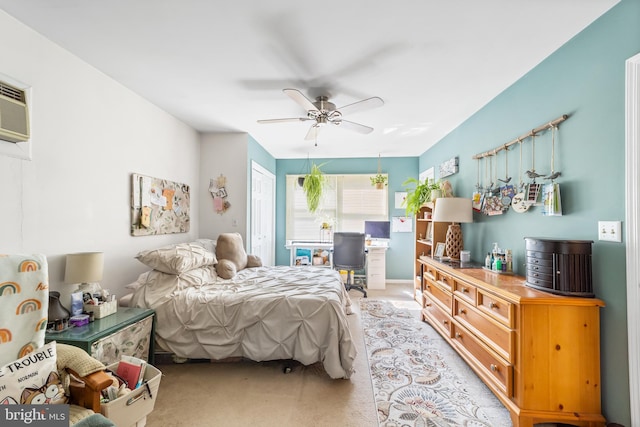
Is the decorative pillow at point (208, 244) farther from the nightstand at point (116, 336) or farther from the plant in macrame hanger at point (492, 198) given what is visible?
the plant in macrame hanger at point (492, 198)

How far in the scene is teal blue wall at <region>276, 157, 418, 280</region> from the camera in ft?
18.5

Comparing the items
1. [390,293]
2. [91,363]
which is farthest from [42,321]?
[390,293]

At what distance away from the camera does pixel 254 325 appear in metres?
2.34

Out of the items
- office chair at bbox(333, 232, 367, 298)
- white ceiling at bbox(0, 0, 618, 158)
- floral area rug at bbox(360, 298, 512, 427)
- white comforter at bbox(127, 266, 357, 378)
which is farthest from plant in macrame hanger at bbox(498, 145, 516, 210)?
office chair at bbox(333, 232, 367, 298)

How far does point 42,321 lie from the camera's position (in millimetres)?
1504

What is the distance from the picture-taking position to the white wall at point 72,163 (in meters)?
1.84

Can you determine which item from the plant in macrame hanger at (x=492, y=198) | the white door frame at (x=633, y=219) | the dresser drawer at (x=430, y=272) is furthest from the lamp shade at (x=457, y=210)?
the white door frame at (x=633, y=219)

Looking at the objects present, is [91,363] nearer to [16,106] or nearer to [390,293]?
[16,106]

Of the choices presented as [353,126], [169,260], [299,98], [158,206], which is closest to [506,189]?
[353,126]

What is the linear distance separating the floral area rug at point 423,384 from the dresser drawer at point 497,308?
63 centimetres

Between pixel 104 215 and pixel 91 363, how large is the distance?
1.53 metres

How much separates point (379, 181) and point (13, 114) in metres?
4.86

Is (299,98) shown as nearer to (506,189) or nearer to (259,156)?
(506,189)

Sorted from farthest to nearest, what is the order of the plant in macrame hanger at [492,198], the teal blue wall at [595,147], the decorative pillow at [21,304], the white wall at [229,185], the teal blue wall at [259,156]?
the teal blue wall at [259,156], the white wall at [229,185], the plant in macrame hanger at [492,198], the teal blue wall at [595,147], the decorative pillow at [21,304]
